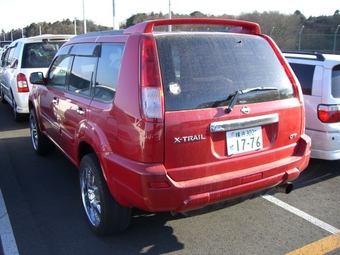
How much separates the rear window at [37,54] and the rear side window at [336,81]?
227 inches

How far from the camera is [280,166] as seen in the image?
9.96 feet

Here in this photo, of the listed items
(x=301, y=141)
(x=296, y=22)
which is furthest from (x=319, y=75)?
(x=296, y=22)

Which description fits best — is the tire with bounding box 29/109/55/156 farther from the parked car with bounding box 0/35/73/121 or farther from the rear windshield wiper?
the rear windshield wiper

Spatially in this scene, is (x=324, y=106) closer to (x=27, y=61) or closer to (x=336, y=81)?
(x=336, y=81)

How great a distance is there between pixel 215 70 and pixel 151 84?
58cm

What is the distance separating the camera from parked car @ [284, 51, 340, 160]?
445 centimetres

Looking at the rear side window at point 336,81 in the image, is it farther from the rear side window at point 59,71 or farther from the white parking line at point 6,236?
the white parking line at point 6,236

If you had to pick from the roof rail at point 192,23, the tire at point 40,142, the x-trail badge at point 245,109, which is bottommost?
the tire at point 40,142

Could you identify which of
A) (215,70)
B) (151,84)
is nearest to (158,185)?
(151,84)

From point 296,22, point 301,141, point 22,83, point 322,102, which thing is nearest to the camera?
point 301,141

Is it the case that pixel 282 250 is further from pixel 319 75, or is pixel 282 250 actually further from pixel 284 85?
pixel 319 75

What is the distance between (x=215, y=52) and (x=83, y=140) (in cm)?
149

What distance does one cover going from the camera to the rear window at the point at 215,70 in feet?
8.66

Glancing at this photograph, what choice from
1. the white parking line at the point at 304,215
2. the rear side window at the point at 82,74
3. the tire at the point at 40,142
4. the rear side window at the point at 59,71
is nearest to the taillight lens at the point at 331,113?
the white parking line at the point at 304,215
